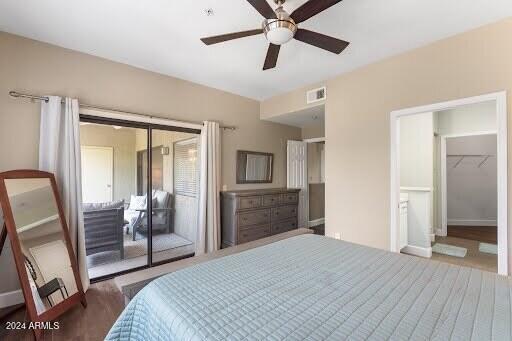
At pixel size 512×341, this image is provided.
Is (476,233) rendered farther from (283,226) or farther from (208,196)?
(208,196)

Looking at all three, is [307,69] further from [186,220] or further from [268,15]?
[186,220]

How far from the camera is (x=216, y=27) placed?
7.16 ft

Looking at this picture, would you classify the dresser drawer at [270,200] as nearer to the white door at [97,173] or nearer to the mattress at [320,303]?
the white door at [97,173]

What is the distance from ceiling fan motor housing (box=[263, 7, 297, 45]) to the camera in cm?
164

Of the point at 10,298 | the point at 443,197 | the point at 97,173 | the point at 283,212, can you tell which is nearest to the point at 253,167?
the point at 283,212

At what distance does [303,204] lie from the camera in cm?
484

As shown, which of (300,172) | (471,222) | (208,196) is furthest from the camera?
(471,222)

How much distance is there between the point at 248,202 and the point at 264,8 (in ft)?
8.62

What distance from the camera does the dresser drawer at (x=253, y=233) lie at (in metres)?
3.56

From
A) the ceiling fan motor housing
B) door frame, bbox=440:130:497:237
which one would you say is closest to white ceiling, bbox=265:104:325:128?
the ceiling fan motor housing

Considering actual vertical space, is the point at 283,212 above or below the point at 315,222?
above

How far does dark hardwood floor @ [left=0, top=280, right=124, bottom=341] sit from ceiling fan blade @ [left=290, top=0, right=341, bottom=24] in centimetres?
285

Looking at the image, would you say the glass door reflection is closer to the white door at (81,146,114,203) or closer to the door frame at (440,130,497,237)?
the white door at (81,146,114,203)

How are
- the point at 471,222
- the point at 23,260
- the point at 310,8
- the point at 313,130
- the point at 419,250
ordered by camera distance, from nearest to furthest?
1. the point at 310,8
2. the point at 23,260
3. the point at 419,250
4. the point at 313,130
5. the point at 471,222
